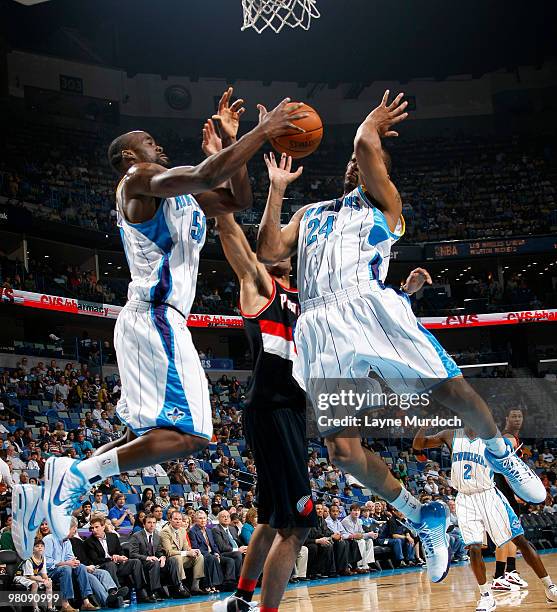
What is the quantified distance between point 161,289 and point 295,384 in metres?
1.07

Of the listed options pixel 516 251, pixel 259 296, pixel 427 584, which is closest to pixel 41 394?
pixel 427 584

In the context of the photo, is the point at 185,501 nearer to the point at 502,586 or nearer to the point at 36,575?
the point at 36,575

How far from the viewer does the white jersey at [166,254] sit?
14.2 feet

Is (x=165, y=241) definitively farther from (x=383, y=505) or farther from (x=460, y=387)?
(x=383, y=505)

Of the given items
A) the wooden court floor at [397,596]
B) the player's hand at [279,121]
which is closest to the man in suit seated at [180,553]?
the wooden court floor at [397,596]

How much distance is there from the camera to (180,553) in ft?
35.3

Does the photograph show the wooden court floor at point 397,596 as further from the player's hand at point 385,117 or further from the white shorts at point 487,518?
the player's hand at point 385,117

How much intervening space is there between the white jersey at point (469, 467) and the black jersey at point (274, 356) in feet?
12.7

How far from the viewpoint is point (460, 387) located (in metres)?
4.39

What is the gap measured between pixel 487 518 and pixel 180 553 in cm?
428

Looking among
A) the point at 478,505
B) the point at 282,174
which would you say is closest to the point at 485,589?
the point at 478,505

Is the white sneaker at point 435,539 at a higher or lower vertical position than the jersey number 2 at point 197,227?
lower

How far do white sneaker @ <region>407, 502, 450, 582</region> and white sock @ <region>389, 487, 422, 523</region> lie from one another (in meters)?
0.03

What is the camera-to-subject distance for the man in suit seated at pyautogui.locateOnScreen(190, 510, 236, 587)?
1107cm
